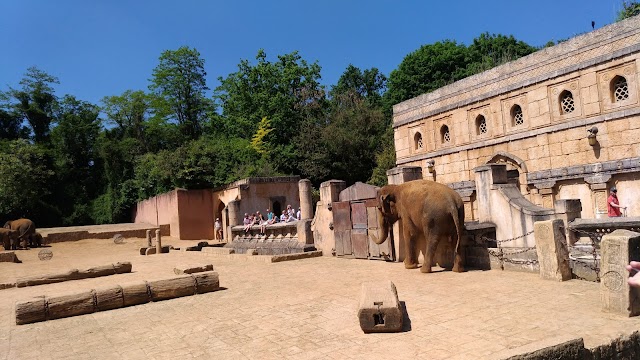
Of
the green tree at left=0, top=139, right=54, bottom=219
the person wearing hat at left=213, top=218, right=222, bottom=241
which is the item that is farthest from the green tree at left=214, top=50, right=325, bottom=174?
the green tree at left=0, top=139, right=54, bottom=219

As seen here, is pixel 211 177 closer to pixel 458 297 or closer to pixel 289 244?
pixel 289 244

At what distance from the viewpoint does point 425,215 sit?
10.6 m

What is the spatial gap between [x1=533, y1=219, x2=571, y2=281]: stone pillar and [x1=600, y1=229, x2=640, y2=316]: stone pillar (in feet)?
5.88

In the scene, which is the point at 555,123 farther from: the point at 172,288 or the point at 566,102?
the point at 172,288

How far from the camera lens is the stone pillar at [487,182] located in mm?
11055

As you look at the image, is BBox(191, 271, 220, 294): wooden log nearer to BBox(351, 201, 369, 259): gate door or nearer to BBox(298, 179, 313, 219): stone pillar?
BBox(351, 201, 369, 259): gate door

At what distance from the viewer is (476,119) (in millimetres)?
21891

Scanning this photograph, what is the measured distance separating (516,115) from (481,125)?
1874mm

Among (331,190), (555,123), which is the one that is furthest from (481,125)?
(331,190)

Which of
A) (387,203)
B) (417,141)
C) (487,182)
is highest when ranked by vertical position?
(417,141)

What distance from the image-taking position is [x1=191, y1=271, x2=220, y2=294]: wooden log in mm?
10141

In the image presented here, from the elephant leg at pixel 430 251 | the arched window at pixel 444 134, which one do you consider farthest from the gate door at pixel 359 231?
the arched window at pixel 444 134

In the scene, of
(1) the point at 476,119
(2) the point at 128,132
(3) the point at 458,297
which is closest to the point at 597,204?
(1) the point at 476,119

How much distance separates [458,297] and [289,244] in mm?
12197
